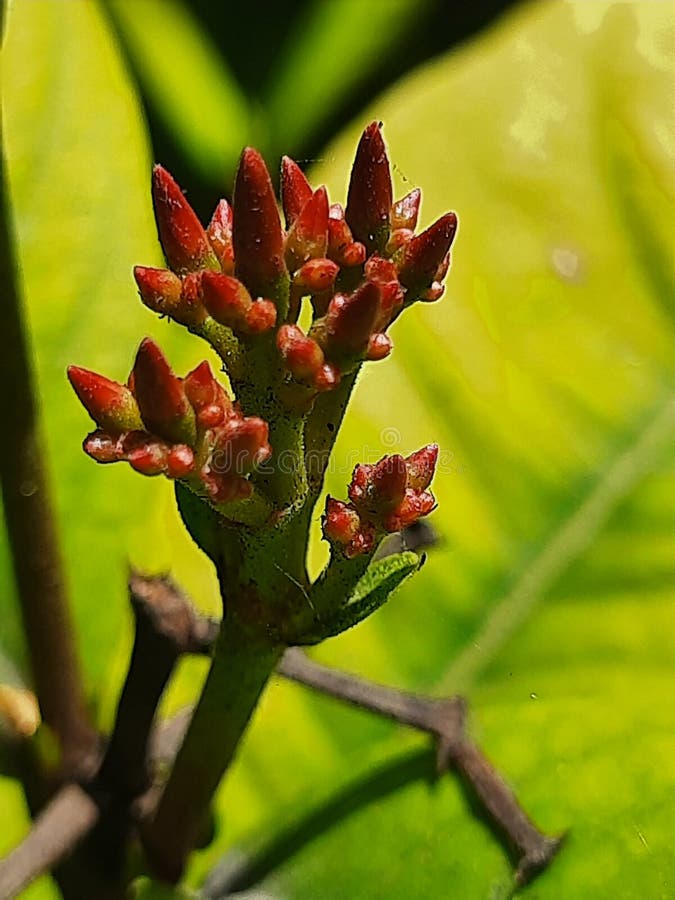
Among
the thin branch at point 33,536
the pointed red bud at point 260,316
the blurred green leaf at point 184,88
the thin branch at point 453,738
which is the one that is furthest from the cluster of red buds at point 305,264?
the blurred green leaf at point 184,88

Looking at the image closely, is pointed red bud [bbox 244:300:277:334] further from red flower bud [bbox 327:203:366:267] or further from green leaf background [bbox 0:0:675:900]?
green leaf background [bbox 0:0:675:900]

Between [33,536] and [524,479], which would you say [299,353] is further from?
[524,479]

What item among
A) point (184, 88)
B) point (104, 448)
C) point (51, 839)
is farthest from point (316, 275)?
point (184, 88)

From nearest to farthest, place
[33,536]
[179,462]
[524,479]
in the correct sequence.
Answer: [179,462]
[33,536]
[524,479]

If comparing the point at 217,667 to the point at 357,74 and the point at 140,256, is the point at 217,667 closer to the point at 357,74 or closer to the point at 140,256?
the point at 140,256

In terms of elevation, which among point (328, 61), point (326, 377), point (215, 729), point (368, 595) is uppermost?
point (326, 377)

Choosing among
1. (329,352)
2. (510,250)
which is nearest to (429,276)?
(329,352)
